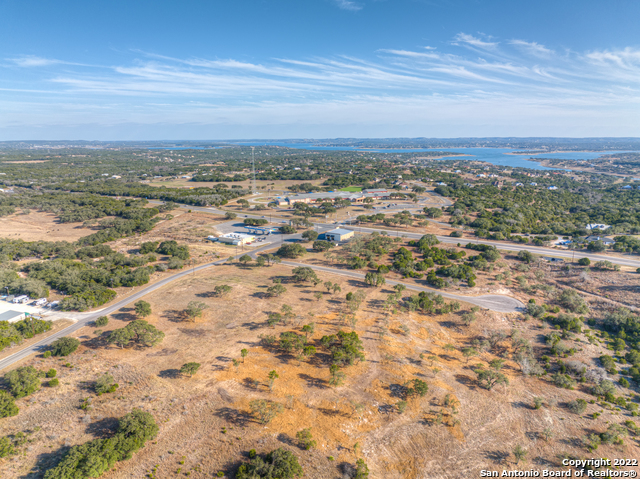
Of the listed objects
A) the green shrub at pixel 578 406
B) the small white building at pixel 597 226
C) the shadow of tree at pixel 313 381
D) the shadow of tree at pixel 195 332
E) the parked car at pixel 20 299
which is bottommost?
the green shrub at pixel 578 406

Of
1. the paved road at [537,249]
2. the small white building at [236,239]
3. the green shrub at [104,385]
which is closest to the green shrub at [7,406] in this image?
the green shrub at [104,385]

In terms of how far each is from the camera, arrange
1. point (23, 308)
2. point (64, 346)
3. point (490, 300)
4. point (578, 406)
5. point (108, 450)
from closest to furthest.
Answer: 1. point (108, 450)
2. point (578, 406)
3. point (64, 346)
4. point (23, 308)
5. point (490, 300)

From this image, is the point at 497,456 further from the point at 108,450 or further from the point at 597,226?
the point at 597,226

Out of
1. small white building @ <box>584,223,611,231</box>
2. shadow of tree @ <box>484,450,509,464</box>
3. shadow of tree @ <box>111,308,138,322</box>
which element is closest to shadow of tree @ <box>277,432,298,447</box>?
shadow of tree @ <box>484,450,509,464</box>

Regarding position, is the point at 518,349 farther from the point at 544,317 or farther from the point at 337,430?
the point at 337,430

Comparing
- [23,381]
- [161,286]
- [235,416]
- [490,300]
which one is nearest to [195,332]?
[235,416]

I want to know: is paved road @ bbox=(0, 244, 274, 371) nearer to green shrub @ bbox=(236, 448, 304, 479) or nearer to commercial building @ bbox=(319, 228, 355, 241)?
commercial building @ bbox=(319, 228, 355, 241)

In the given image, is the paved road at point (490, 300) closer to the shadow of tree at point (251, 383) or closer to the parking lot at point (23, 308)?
the shadow of tree at point (251, 383)

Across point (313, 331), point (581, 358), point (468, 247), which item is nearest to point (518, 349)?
point (581, 358)
